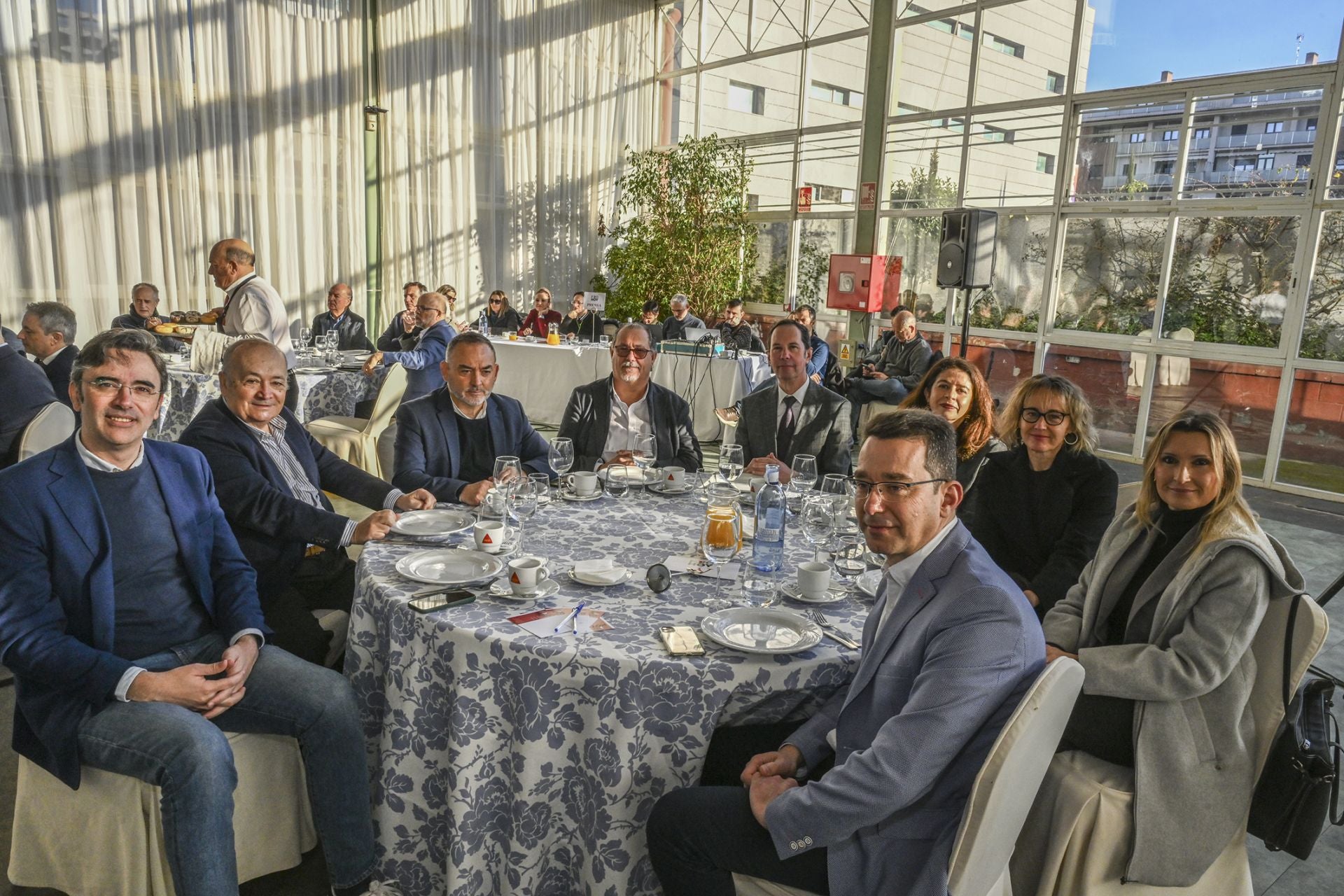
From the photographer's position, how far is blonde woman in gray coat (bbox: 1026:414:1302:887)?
5.48 ft

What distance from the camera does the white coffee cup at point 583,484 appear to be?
2795 mm

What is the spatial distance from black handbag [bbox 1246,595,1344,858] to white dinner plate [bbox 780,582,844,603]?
90 cm

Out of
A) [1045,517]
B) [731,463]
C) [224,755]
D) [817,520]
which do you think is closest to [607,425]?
[731,463]

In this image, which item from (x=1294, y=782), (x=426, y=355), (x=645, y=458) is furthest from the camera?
(x=426, y=355)

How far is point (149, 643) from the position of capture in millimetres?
1971

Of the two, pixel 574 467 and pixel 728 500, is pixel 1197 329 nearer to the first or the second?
pixel 574 467

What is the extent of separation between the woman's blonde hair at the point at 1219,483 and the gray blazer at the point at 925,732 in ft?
2.21

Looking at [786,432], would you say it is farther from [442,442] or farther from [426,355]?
[426,355]

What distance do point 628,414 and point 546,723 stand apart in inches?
89.6

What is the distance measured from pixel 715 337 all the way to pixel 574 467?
435cm

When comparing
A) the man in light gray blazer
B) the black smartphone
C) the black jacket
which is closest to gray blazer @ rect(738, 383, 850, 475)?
the man in light gray blazer

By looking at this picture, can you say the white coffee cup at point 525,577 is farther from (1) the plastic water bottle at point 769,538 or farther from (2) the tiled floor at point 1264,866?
(2) the tiled floor at point 1264,866

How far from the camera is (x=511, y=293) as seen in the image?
1147 cm

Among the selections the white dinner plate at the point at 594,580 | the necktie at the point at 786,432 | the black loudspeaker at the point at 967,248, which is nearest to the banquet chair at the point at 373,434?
the necktie at the point at 786,432
